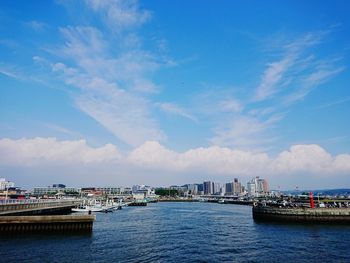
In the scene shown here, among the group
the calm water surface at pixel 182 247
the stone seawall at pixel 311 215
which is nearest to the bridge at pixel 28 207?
the calm water surface at pixel 182 247

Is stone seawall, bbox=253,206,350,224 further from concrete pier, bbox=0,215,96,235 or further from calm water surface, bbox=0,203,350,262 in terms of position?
concrete pier, bbox=0,215,96,235

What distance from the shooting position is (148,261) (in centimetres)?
3859

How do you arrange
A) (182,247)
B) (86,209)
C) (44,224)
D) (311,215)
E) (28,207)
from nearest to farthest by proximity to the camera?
(182,247), (44,224), (28,207), (311,215), (86,209)

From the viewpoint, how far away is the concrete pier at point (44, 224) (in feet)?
180

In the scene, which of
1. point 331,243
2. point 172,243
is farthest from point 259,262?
point 331,243

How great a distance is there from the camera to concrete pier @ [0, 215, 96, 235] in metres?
54.8

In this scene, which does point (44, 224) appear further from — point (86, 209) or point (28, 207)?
point (86, 209)

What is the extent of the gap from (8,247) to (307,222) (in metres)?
67.8

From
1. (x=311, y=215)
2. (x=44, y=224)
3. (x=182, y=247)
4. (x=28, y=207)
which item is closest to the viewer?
(x=182, y=247)

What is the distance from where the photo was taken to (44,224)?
5703 cm

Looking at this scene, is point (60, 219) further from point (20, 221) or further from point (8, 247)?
point (8, 247)

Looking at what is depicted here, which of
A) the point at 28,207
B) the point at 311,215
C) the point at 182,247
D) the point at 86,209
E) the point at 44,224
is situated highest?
the point at 28,207

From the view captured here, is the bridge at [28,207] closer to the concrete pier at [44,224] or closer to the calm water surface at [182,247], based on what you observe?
the concrete pier at [44,224]

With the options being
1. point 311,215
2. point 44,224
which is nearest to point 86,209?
point 44,224
